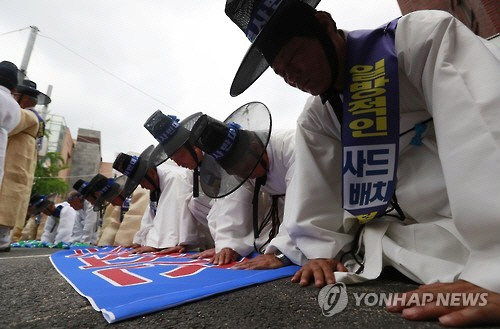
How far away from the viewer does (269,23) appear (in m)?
1.02

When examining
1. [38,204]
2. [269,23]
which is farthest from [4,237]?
[38,204]

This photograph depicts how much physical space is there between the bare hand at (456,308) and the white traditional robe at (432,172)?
3 cm

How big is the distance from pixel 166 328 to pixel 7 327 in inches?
14.7

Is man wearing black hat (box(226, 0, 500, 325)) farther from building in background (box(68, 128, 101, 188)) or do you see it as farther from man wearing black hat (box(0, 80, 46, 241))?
building in background (box(68, 128, 101, 188))

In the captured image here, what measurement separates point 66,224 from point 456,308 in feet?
25.0

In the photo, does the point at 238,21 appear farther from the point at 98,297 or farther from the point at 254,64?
the point at 98,297

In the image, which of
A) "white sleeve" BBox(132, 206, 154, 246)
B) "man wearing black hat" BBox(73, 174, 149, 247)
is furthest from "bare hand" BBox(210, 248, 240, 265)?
"man wearing black hat" BBox(73, 174, 149, 247)

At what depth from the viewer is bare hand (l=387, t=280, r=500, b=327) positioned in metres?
0.55

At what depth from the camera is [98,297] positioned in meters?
0.86

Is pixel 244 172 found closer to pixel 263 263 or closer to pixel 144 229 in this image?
pixel 263 263

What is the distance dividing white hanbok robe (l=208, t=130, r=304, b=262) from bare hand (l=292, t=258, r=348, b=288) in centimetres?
95

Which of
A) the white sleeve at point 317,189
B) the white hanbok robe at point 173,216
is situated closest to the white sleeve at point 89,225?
the white hanbok robe at point 173,216

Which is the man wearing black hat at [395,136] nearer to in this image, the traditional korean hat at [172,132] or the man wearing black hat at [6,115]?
the traditional korean hat at [172,132]

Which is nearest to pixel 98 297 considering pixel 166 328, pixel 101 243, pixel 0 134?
pixel 166 328
